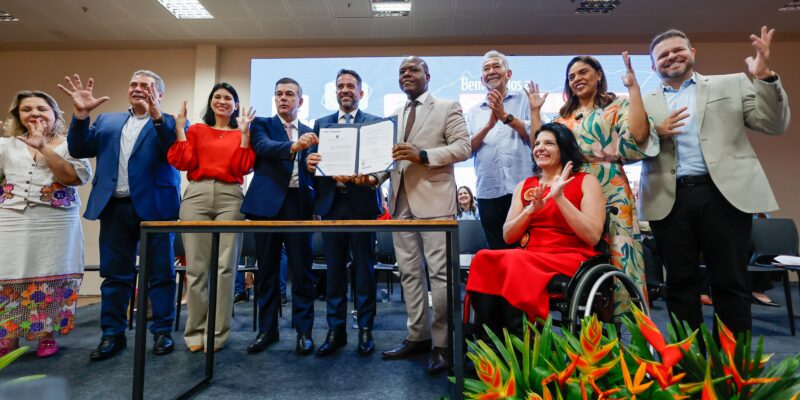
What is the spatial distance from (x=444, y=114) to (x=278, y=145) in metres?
0.89

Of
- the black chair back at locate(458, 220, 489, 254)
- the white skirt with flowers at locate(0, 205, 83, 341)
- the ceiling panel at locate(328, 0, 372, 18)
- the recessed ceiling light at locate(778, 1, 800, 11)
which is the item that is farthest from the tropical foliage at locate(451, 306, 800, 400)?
the recessed ceiling light at locate(778, 1, 800, 11)

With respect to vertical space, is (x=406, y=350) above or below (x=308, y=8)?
below

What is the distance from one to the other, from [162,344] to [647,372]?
242cm

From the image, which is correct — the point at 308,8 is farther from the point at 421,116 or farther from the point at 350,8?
the point at 421,116

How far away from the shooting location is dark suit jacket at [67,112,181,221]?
7.51 feet

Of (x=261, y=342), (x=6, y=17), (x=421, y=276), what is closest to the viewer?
(x=421, y=276)

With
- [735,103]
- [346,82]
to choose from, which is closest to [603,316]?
[735,103]

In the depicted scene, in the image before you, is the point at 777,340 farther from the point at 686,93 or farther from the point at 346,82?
the point at 346,82

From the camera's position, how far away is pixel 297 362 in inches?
85.2

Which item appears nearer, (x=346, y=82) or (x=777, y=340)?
(x=346, y=82)

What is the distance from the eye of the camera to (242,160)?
2.35m

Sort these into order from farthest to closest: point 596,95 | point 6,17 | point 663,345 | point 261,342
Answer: point 6,17, point 261,342, point 596,95, point 663,345

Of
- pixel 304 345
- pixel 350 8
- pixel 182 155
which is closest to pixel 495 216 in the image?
→ pixel 304 345

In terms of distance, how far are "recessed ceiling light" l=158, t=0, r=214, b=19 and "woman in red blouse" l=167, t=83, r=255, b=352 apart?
10.5ft
